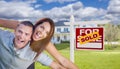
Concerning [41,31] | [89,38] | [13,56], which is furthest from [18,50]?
[89,38]

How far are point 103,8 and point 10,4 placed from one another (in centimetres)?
72

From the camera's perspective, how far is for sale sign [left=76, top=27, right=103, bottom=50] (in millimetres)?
1937

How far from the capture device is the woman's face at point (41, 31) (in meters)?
1.36

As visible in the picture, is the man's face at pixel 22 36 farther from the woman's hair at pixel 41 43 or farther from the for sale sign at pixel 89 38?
the for sale sign at pixel 89 38

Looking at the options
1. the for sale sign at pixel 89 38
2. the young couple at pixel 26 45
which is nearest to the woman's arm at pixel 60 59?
the young couple at pixel 26 45

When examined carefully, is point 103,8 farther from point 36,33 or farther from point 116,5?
point 36,33

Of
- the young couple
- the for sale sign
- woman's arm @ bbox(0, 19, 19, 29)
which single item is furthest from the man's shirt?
the for sale sign

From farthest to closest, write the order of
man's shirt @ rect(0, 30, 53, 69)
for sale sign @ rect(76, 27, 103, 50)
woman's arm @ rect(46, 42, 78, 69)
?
1. for sale sign @ rect(76, 27, 103, 50)
2. woman's arm @ rect(46, 42, 78, 69)
3. man's shirt @ rect(0, 30, 53, 69)

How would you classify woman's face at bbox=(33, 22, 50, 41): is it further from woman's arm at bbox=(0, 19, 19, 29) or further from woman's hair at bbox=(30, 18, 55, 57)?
woman's arm at bbox=(0, 19, 19, 29)

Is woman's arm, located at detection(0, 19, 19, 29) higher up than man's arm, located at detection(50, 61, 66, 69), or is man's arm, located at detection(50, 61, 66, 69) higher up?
woman's arm, located at detection(0, 19, 19, 29)

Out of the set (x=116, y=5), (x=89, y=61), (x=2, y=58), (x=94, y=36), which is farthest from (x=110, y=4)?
(x=2, y=58)

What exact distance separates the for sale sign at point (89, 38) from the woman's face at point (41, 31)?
0.64 metres

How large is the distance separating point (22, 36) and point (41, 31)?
10 centimetres

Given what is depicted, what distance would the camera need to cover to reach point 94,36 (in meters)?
1.95
